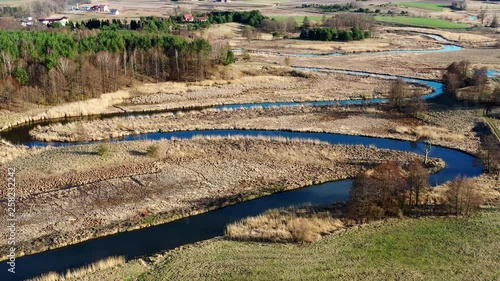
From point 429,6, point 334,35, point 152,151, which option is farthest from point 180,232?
point 429,6

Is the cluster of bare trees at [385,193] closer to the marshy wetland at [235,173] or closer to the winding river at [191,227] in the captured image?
the marshy wetland at [235,173]

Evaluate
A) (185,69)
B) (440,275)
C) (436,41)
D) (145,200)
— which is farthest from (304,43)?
(440,275)

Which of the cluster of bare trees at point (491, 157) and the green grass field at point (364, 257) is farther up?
the cluster of bare trees at point (491, 157)

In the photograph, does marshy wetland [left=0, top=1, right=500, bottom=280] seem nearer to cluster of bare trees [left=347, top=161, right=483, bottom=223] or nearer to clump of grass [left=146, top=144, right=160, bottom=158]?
clump of grass [left=146, top=144, right=160, bottom=158]

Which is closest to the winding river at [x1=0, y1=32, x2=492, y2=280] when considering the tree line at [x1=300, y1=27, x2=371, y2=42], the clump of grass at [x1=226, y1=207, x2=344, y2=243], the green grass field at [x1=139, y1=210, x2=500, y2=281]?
the clump of grass at [x1=226, y1=207, x2=344, y2=243]

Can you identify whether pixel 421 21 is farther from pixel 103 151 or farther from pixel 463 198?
pixel 103 151

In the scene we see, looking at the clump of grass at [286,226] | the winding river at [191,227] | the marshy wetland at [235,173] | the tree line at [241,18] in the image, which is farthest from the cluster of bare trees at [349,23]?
the clump of grass at [286,226]

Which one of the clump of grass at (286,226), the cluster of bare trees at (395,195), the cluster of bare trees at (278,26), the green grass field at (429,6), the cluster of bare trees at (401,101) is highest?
the green grass field at (429,6)

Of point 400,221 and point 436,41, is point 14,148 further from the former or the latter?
point 436,41
